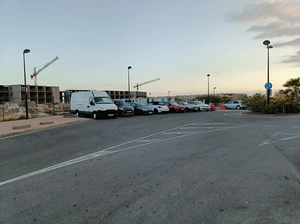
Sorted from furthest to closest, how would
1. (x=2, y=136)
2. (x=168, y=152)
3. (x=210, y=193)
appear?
(x=2, y=136) < (x=168, y=152) < (x=210, y=193)

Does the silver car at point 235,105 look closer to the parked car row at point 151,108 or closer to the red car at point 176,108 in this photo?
the parked car row at point 151,108

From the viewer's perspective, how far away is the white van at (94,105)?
2004 cm

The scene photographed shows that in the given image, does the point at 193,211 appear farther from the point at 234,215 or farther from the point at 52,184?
the point at 52,184

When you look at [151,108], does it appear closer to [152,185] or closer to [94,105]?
[94,105]

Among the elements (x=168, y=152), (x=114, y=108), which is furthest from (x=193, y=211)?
(x=114, y=108)

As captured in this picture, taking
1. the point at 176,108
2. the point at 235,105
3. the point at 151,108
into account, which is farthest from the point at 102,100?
the point at 235,105

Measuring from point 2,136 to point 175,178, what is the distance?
9.82 m

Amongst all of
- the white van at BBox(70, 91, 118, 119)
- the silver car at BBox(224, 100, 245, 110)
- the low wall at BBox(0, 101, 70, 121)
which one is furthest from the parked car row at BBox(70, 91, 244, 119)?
the silver car at BBox(224, 100, 245, 110)

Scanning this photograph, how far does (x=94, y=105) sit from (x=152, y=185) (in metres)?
16.6

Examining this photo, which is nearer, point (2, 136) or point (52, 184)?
point (52, 184)

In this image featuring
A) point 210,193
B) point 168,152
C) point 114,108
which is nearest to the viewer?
point 210,193

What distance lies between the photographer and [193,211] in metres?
3.44

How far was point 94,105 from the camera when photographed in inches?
799

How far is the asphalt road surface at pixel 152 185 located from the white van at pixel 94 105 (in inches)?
A: 479
